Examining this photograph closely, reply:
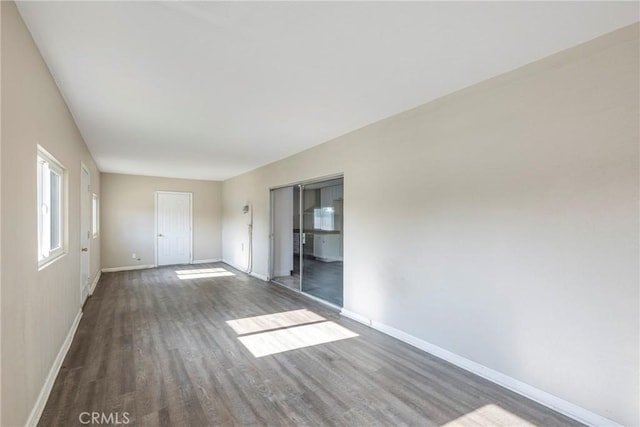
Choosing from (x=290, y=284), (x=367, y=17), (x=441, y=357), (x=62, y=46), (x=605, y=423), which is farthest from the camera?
(x=290, y=284)

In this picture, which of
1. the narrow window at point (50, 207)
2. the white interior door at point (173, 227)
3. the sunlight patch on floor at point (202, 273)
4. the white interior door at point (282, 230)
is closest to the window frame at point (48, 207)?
the narrow window at point (50, 207)

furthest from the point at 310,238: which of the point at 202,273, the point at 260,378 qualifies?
the point at 202,273

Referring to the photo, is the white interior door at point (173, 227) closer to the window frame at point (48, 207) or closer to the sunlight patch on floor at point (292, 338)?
the window frame at point (48, 207)

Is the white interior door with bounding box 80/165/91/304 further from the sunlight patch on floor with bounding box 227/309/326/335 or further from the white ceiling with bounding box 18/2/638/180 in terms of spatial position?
the sunlight patch on floor with bounding box 227/309/326/335

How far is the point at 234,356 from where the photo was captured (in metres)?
2.96

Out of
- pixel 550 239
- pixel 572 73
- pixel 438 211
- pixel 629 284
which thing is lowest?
pixel 629 284

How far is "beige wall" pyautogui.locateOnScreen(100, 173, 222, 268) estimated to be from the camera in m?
7.55

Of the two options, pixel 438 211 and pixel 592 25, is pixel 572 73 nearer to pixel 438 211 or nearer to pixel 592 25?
pixel 592 25

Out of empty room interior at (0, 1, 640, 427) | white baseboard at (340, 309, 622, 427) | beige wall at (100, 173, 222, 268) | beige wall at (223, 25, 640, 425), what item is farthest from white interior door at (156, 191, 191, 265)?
white baseboard at (340, 309, 622, 427)

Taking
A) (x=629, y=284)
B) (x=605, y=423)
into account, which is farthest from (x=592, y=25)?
(x=605, y=423)

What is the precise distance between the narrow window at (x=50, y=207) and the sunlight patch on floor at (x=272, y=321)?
2.02 metres

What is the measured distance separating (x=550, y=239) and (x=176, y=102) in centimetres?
349

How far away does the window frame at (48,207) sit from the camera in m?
2.40

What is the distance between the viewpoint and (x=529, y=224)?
7.55ft
